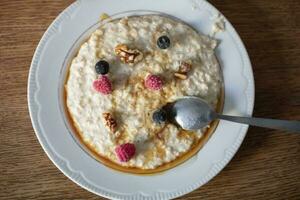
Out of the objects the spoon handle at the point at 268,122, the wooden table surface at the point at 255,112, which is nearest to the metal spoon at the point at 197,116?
the spoon handle at the point at 268,122

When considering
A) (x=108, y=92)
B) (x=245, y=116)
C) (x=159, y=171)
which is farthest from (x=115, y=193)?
(x=245, y=116)

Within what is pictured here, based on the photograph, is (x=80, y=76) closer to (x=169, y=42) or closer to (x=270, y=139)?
(x=169, y=42)

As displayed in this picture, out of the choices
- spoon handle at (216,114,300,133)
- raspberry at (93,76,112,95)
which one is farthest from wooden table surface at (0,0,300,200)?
raspberry at (93,76,112,95)

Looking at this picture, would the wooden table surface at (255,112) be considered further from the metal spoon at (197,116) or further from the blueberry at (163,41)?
the blueberry at (163,41)

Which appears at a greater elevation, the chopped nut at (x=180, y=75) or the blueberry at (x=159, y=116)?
the chopped nut at (x=180, y=75)

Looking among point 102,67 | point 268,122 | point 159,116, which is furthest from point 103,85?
point 268,122

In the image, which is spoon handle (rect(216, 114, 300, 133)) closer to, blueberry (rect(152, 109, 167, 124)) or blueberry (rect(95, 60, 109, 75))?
blueberry (rect(152, 109, 167, 124))

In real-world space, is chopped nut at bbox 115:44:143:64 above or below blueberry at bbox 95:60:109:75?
above
